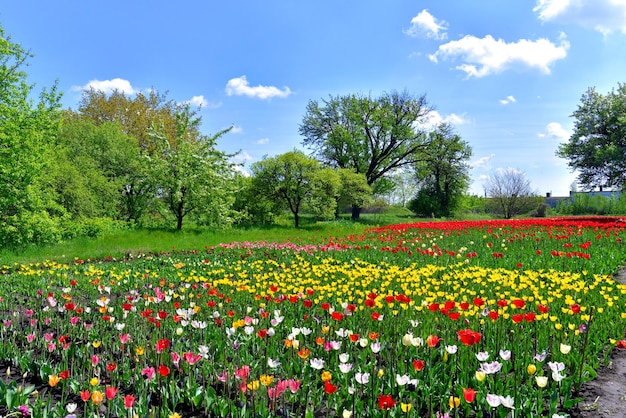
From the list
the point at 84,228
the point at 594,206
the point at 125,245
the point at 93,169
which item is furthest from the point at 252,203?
the point at 594,206

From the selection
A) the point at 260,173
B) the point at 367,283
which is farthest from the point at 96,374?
the point at 260,173

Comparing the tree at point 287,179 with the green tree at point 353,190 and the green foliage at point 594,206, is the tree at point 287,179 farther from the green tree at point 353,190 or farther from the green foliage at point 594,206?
the green foliage at point 594,206

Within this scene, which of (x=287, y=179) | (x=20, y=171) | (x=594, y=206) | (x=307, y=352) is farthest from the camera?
(x=594, y=206)

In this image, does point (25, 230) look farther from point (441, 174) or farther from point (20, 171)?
point (441, 174)

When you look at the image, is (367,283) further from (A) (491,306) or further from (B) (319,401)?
(B) (319,401)

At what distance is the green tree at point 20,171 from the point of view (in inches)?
513

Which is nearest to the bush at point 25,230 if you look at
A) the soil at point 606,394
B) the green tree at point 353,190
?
the soil at point 606,394

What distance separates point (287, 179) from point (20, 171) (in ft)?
51.8

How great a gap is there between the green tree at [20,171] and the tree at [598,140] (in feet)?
96.6

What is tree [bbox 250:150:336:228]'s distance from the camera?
87.6ft

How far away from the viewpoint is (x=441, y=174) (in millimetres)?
46094

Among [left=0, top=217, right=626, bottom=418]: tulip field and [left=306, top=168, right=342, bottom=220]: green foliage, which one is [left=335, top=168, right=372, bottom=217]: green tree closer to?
[left=306, top=168, right=342, bottom=220]: green foliage

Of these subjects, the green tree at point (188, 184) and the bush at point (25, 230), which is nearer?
the bush at point (25, 230)

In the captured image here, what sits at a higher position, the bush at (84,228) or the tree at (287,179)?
the tree at (287,179)
